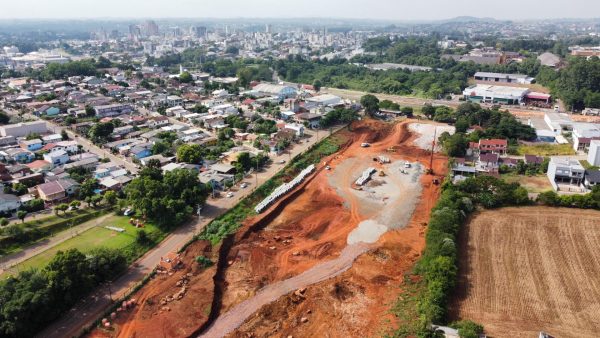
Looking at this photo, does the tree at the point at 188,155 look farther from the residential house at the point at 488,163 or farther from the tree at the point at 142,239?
the residential house at the point at 488,163

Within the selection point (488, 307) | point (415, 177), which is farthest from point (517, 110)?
point (488, 307)

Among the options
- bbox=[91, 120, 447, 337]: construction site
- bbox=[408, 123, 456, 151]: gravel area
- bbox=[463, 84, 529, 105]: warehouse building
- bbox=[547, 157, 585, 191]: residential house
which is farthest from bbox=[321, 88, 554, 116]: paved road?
bbox=[91, 120, 447, 337]: construction site

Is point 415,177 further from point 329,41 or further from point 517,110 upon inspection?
point 329,41

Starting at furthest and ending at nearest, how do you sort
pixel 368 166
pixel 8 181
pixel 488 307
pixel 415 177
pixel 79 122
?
pixel 79 122
pixel 368 166
pixel 415 177
pixel 8 181
pixel 488 307

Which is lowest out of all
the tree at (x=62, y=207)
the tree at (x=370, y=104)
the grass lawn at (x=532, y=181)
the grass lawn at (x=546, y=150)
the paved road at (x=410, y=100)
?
the grass lawn at (x=532, y=181)

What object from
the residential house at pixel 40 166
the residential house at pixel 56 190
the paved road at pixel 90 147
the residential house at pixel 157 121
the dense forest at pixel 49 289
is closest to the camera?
the dense forest at pixel 49 289

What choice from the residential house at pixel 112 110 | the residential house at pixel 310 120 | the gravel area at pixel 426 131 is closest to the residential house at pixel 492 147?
the gravel area at pixel 426 131

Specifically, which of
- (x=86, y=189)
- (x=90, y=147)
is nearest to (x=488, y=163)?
(x=86, y=189)
